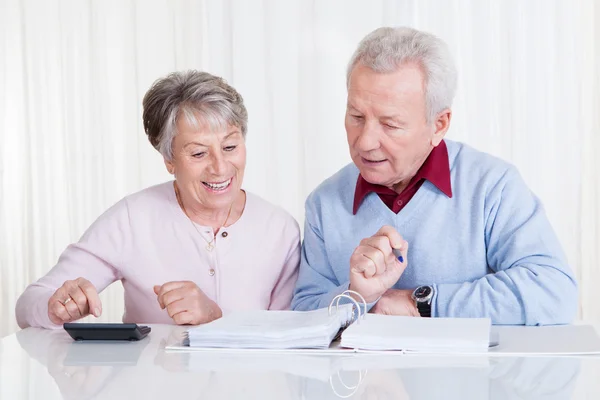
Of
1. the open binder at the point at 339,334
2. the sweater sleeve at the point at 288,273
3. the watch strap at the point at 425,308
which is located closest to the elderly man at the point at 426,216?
the watch strap at the point at 425,308

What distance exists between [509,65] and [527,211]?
7.80 ft

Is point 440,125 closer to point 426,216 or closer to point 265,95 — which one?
point 426,216

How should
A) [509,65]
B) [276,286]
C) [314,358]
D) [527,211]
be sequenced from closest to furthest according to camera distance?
[314,358], [527,211], [276,286], [509,65]

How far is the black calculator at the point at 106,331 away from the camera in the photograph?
1701mm

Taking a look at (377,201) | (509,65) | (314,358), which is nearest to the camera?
(314,358)

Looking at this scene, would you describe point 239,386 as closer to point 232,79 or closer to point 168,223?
point 168,223

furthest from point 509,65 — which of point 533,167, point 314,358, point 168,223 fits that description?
point 314,358

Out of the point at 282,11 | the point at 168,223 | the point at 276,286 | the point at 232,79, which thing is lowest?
the point at 276,286

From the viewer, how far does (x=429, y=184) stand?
7.14 ft

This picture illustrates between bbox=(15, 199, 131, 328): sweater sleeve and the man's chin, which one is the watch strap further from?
bbox=(15, 199, 131, 328): sweater sleeve

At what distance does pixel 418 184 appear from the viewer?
2.20 meters

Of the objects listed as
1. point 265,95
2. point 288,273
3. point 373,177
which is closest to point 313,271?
point 288,273

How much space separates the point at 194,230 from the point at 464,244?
73cm

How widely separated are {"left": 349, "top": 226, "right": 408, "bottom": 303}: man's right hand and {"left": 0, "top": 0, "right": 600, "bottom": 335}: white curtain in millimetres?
2491
